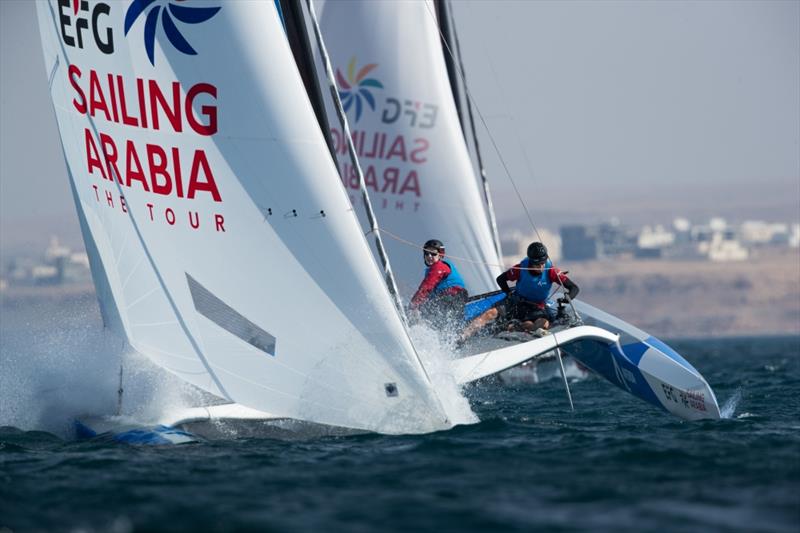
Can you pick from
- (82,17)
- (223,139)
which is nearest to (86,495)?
(223,139)

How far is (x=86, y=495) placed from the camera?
5543 mm

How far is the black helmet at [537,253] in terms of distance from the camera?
891cm

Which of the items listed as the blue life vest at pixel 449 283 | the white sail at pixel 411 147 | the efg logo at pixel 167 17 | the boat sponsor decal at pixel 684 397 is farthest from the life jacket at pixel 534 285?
the white sail at pixel 411 147

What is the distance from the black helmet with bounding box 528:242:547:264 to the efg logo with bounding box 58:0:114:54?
324 centimetres

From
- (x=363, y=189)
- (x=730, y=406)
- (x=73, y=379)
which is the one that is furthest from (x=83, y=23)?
(x=730, y=406)

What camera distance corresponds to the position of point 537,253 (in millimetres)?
8953

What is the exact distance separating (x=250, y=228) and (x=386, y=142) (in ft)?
22.6

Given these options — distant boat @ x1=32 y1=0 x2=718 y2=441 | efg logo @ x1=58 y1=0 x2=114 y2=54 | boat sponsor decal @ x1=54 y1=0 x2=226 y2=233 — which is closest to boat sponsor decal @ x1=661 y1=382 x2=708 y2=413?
distant boat @ x1=32 y1=0 x2=718 y2=441

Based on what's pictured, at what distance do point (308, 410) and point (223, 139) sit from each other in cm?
167

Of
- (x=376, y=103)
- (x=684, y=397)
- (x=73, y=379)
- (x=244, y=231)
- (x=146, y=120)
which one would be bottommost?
(x=684, y=397)

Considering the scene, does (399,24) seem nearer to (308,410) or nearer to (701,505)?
(308,410)

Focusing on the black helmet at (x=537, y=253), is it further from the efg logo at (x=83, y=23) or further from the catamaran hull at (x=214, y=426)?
the efg logo at (x=83, y=23)

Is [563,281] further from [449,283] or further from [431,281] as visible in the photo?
[431,281]

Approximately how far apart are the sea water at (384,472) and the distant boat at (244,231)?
291 mm
